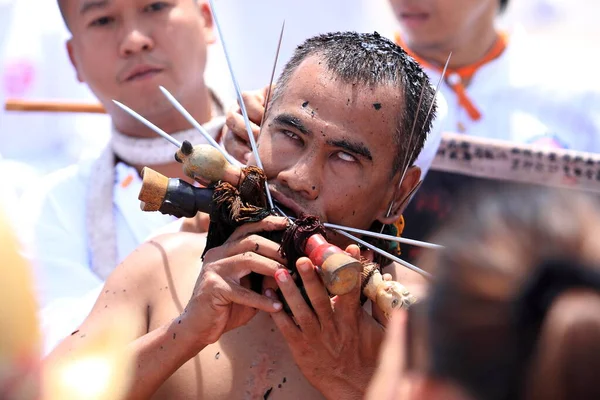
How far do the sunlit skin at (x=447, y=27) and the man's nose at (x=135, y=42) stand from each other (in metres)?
1.19

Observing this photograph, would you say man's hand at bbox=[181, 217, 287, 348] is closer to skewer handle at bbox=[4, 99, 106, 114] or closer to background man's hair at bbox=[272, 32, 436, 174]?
background man's hair at bbox=[272, 32, 436, 174]

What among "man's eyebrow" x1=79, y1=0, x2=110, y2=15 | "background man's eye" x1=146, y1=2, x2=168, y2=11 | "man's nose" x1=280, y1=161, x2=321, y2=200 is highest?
"background man's eye" x1=146, y1=2, x2=168, y2=11

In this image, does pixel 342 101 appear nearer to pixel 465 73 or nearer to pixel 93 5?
pixel 93 5

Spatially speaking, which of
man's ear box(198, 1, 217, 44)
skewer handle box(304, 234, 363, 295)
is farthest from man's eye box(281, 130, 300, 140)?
man's ear box(198, 1, 217, 44)

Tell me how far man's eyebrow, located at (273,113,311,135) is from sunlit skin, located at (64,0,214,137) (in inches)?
48.5

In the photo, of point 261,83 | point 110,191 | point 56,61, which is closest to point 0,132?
point 56,61

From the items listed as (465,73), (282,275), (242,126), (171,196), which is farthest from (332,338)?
(465,73)

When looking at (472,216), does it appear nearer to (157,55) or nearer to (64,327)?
(64,327)

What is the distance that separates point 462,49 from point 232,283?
258 centimetres

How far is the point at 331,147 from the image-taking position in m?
1.94

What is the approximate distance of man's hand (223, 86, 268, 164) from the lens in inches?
92.9

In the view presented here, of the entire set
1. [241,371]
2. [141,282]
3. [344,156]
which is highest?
[344,156]

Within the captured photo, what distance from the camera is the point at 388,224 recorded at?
2145 mm

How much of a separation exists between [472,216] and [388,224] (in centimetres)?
101
